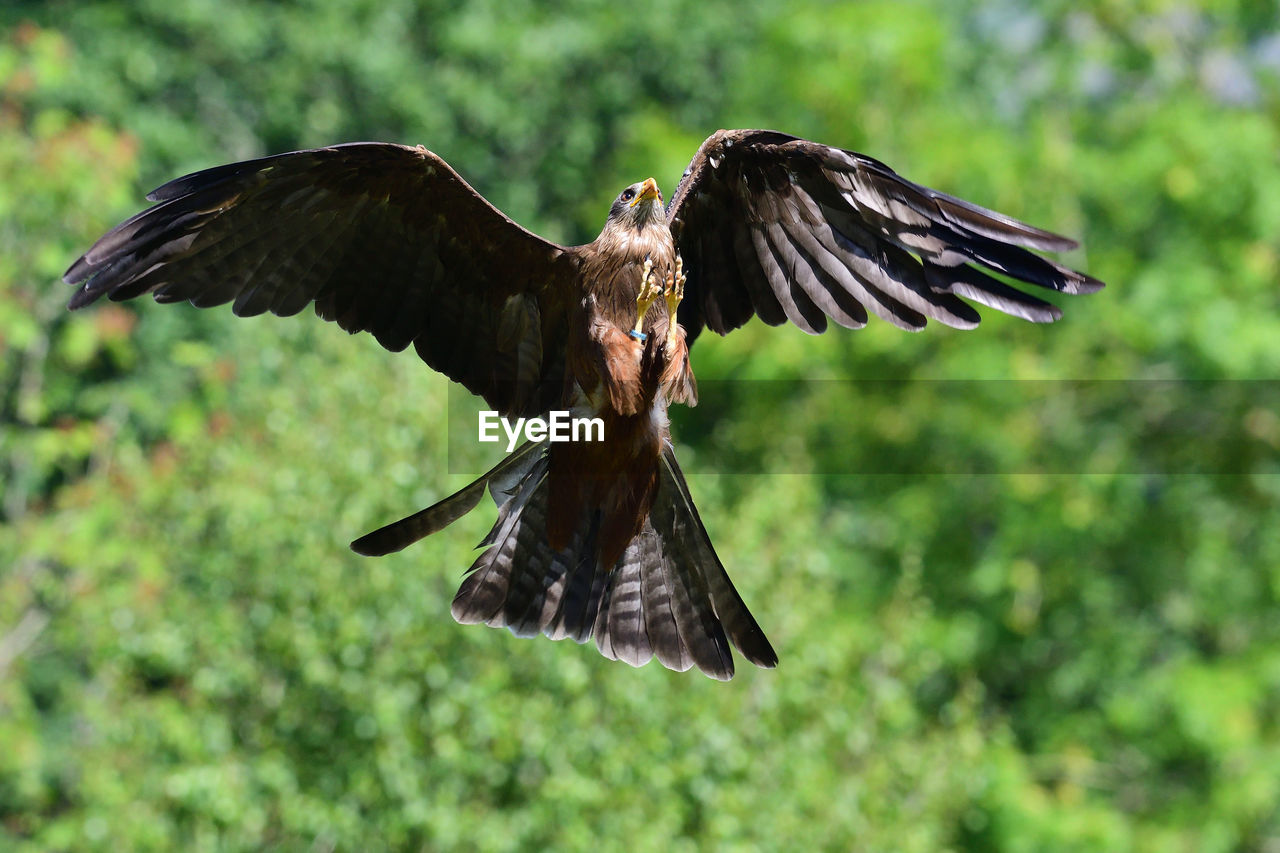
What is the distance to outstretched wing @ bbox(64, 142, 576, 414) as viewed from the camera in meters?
3.94

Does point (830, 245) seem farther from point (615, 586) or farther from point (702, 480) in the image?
point (702, 480)

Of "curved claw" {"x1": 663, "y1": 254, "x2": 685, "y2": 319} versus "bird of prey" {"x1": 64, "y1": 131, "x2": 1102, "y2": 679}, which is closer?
"curved claw" {"x1": 663, "y1": 254, "x2": 685, "y2": 319}

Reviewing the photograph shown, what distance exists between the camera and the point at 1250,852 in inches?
575

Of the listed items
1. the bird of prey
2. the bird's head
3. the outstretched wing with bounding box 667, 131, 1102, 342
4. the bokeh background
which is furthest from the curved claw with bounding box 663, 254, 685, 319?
the bokeh background

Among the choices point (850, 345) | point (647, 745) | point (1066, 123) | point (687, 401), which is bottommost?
point (647, 745)

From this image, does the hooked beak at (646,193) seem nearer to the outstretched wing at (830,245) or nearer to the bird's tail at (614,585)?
the outstretched wing at (830,245)

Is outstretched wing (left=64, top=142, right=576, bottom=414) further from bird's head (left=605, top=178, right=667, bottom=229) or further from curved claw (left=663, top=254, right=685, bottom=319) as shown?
curved claw (left=663, top=254, right=685, bottom=319)

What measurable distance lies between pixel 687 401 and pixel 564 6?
1668cm

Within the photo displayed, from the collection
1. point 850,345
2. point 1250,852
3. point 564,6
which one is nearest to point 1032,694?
point 1250,852

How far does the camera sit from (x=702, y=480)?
10.2 metres

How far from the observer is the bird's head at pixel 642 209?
3965mm

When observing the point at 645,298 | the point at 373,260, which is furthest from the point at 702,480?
the point at 645,298

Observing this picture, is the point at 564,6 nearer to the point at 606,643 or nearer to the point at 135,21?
the point at 135,21

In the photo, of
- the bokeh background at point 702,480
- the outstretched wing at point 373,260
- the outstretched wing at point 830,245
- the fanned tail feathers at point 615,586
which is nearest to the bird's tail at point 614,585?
the fanned tail feathers at point 615,586
